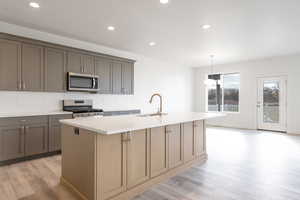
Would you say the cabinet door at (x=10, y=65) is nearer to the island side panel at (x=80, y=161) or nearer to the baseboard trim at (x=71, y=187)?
the island side panel at (x=80, y=161)

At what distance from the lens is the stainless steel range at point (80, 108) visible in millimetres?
3986

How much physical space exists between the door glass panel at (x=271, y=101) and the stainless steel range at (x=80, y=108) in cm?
600

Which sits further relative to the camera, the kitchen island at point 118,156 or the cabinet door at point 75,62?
the cabinet door at point 75,62

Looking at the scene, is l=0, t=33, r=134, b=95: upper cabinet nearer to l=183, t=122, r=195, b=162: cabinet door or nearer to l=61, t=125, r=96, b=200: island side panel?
l=61, t=125, r=96, b=200: island side panel

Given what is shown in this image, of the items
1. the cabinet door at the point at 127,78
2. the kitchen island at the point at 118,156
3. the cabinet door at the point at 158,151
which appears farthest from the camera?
the cabinet door at the point at 127,78

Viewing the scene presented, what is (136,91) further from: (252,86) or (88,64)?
(252,86)

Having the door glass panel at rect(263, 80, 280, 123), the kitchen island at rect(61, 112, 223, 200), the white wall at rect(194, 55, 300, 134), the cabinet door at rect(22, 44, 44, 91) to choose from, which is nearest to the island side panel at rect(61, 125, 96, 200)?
the kitchen island at rect(61, 112, 223, 200)

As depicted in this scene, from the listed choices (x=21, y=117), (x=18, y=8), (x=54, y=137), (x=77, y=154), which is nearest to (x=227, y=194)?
(x=77, y=154)

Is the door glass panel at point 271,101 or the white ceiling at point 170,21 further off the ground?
the white ceiling at point 170,21

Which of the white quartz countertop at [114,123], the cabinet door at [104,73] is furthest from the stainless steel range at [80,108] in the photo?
the white quartz countertop at [114,123]

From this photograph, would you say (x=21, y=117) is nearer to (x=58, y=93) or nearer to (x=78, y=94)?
(x=58, y=93)

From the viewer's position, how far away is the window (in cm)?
724

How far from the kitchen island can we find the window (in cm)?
534

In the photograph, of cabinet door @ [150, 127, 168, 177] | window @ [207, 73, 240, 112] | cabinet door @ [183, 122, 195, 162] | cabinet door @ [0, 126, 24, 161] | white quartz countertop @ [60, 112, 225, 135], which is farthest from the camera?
window @ [207, 73, 240, 112]
